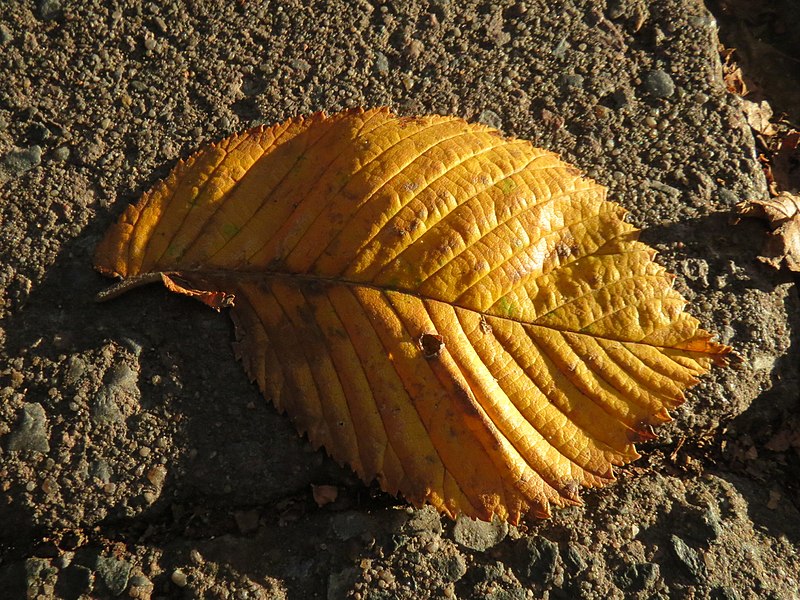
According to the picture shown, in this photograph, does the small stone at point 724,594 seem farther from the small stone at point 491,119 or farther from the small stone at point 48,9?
the small stone at point 48,9

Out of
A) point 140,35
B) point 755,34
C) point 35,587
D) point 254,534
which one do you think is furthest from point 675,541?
point 140,35

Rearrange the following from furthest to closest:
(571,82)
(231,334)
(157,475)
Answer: (571,82), (231,334), (157,475)

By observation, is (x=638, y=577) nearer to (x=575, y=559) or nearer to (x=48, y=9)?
(x=575, y=559)

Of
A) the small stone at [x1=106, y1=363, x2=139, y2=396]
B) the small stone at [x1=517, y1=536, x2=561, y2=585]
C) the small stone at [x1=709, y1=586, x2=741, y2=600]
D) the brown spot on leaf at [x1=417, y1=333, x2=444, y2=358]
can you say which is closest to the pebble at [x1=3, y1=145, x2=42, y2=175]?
the small stone at [x1=106, y1=363, x2=139, y2=396]

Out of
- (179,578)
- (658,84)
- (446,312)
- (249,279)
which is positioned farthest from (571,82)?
(179,578)

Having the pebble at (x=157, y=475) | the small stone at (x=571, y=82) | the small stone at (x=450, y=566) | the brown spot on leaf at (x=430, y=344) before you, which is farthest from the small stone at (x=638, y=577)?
the small stone at (x=571, y=82)

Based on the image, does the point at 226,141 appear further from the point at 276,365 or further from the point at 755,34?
the point at 755,34
